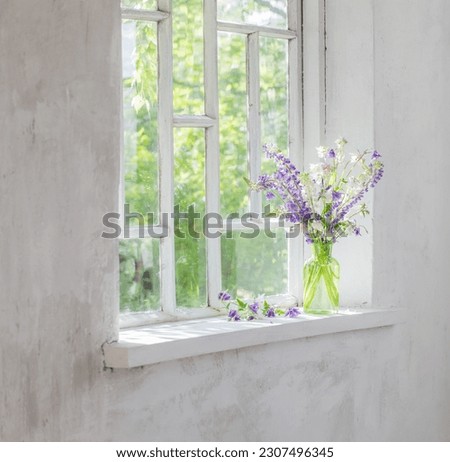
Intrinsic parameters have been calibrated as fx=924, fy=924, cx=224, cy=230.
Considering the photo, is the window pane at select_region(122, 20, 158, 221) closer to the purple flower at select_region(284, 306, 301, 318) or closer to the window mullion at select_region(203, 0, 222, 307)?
the window mullion at select_region(203, 0, 222, 307)

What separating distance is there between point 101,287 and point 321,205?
0.89 m

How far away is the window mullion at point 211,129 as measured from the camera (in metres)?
2.84

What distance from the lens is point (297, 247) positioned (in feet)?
10.2

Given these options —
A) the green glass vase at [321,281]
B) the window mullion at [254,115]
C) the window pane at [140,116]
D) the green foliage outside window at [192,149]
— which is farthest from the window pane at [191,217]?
the green glass vase at [321,281]

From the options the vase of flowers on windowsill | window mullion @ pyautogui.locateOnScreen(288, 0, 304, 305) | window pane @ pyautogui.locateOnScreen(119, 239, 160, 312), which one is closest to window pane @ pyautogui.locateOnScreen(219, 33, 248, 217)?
the vase of flowers on windowsill

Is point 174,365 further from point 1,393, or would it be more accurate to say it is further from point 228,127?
point 228,127

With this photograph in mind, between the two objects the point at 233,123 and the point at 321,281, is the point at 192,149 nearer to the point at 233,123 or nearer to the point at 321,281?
the point at 233,123

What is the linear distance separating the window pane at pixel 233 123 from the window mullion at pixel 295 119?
0.71 feet

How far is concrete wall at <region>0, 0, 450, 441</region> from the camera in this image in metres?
2.12

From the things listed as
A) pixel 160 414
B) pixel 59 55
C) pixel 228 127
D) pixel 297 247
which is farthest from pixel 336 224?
pixel 59 55

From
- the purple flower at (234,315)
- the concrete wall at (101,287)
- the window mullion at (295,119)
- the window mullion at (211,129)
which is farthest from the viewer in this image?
the window mullion at (295,119)

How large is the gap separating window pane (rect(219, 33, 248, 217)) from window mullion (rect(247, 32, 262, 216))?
2 cm

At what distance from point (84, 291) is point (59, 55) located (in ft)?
Result: 1.88

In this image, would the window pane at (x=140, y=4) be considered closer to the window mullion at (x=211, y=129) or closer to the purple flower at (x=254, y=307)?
the window mullion at (x=211, y=129)
